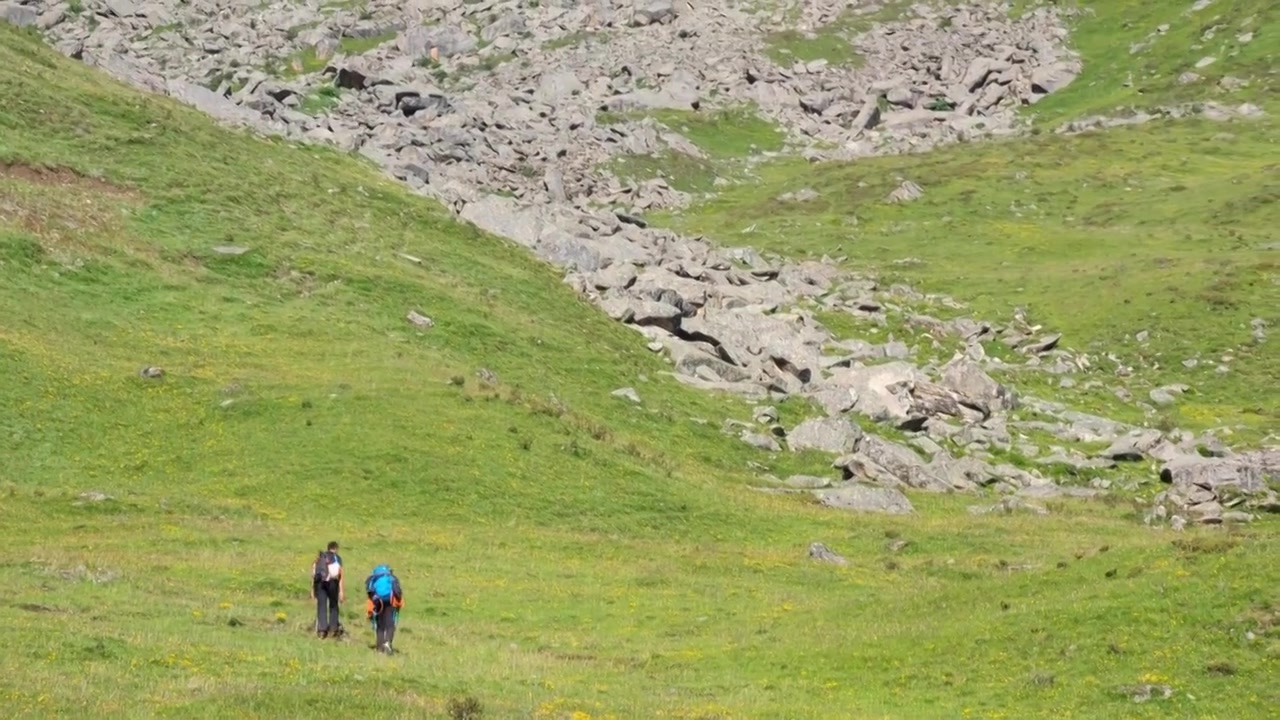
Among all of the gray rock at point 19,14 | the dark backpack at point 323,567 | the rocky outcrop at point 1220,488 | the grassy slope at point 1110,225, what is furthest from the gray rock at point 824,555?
the gray rock at point 19,14

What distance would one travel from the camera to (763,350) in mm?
78375

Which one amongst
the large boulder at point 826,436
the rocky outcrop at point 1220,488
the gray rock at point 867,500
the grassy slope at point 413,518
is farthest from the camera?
the large boulder at point 826,436

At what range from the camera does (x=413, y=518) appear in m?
49.8

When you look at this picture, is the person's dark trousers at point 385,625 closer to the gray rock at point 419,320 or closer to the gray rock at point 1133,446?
the gray rock at point 419,320

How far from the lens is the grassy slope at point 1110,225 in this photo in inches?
3506

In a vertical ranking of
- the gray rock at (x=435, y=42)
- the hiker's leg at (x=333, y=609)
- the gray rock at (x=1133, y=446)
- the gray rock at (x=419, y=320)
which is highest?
the gray rock at (x=435, y=42)

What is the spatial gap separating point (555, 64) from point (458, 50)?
58.8 feet

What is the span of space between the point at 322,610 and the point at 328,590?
0.54 metres

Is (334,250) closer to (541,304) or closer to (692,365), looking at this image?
(541,304)

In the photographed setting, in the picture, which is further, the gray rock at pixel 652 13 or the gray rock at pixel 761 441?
the gray rock at pixel 652 13

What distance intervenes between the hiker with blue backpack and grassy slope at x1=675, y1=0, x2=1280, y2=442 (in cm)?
5595

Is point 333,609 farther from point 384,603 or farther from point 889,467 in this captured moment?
point 889,467

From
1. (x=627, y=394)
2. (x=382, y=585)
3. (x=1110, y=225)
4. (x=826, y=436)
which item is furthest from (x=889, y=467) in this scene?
(x=1110, y=225)

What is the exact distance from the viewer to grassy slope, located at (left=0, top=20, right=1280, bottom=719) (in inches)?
1121
